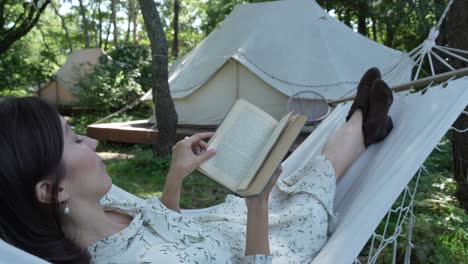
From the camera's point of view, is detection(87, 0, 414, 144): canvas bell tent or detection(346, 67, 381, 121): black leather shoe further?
detection(87, 0, 414, 144): canvas bell tent

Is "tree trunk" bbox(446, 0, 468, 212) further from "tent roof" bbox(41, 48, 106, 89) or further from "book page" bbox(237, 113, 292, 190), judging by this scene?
"tent roof" bbox(41, 48, 106, 89)

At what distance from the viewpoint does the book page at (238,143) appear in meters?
1.32

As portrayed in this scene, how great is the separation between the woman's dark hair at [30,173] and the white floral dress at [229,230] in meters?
0.15

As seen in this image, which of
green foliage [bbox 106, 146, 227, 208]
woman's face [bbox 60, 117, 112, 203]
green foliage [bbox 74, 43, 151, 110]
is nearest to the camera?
woman's face [bbox 60, 117, 112, 203]

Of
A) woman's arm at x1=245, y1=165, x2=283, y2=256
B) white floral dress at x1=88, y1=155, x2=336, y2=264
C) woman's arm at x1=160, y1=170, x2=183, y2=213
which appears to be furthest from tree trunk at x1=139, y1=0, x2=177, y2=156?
woman's arm at x1=245, y1=165, x2=283, y2=256

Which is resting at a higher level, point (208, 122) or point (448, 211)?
point (448, 211)

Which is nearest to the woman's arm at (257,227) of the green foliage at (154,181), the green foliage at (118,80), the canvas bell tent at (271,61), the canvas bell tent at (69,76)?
the green foliage at (154,181)

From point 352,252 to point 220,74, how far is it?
5234 millimetres

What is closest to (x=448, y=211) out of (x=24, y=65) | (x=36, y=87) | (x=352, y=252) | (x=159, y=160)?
(x=352, y=252)

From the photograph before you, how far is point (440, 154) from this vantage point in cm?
516

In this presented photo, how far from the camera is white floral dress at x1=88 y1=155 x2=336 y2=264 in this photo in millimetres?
1142

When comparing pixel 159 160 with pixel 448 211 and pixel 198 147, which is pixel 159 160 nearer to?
pixel 448 211

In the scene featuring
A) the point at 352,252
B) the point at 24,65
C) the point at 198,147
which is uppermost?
the point at 198,147

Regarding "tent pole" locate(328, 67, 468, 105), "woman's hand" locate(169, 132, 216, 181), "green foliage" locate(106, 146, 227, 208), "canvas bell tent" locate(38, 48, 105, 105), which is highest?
"tent pole" locate(328, 67, 468, 105)
